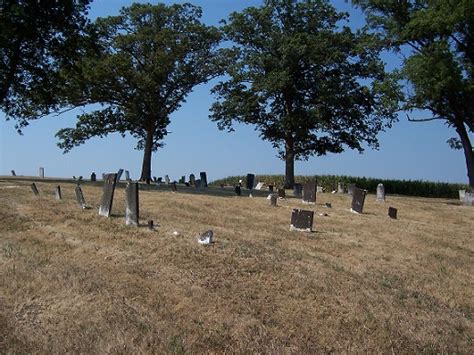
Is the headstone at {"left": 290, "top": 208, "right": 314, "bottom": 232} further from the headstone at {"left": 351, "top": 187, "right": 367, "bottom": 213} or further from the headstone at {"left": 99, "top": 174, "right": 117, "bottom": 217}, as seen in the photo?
the headstone at {"left": 351, "top": 187, "right": 367, "bottom": 213}

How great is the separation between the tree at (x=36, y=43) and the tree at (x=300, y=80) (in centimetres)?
1235

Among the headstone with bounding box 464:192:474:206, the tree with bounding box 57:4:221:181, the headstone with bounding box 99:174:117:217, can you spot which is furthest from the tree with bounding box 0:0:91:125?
the headstone with bounding box 464:192:474:206

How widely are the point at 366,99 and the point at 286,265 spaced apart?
1104 inches

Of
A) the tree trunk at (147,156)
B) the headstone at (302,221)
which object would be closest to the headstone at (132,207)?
the headstone at (302,221)

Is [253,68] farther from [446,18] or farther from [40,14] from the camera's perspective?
[40,14]

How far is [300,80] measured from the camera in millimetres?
35125

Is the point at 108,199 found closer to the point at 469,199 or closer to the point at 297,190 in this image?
the point at 297,190

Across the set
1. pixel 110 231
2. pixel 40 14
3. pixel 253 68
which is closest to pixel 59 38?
pixel 40 14

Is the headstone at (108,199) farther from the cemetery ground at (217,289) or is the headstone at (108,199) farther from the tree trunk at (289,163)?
the tree trunk at (289,163)

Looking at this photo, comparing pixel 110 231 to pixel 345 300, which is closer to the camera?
pixel 345 300

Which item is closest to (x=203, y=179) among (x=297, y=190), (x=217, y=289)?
(x=297, y=190)

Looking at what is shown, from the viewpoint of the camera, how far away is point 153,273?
7.97 metres

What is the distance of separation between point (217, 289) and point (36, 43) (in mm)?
21348

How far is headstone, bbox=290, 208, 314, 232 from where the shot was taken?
12.5 meters
